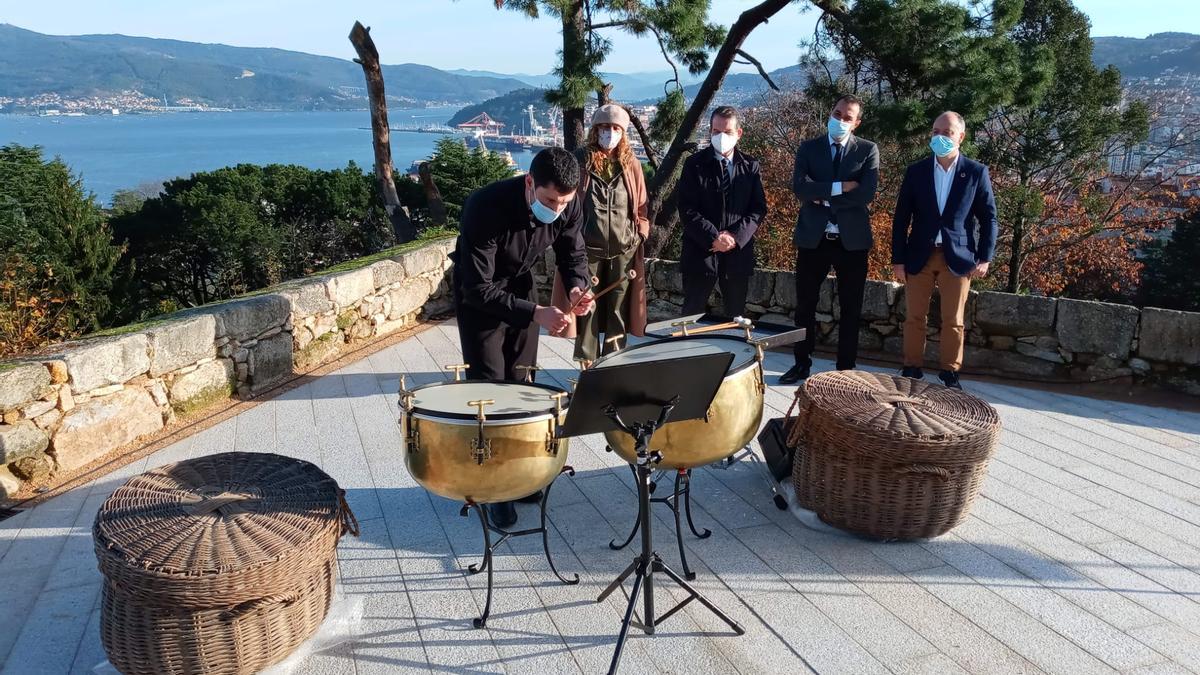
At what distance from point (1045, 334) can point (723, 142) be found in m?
2.54

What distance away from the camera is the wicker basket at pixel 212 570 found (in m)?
2.21

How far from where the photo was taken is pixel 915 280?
499 cm

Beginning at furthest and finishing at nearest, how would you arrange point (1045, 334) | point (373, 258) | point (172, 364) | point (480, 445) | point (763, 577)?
1. point (373, 258)
2. point (1045, 334)
3. point (172, 364)
4. point (763, 577)
5. point (480, 445)

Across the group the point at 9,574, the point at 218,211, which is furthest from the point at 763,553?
the point at 218,211

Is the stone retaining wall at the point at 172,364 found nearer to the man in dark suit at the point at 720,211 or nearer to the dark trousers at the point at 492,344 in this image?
the dark trousers at the point at 492,344

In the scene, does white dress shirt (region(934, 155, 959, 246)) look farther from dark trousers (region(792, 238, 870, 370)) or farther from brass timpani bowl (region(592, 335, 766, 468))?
brass timpani bowl (region(592, 335, 766, 468))

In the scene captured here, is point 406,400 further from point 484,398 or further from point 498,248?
point 498,248

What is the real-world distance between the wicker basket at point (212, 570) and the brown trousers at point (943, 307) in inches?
151

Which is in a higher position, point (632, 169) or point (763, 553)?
point (632, 169)

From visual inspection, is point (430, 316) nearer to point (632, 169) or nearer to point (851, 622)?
point (632, 169)

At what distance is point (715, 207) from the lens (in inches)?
195

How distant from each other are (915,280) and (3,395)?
496cm

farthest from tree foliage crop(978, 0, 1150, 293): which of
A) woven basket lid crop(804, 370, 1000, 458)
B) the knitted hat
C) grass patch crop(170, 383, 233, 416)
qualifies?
grass patch crop(170, 383, 233, 416)

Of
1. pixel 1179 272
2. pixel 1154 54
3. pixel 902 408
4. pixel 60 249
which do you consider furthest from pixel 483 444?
pixel 1154 54
